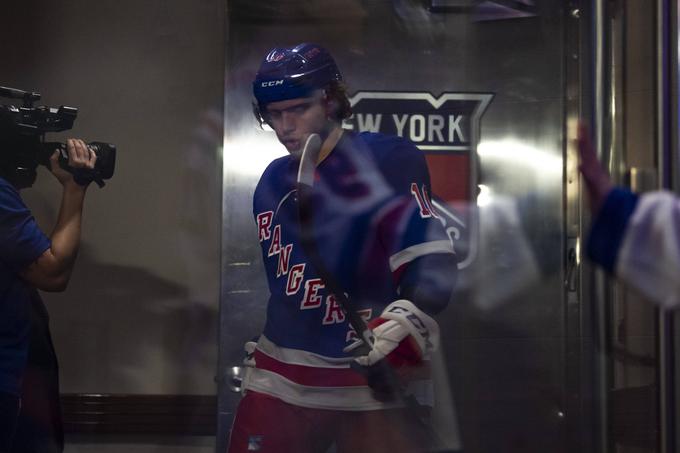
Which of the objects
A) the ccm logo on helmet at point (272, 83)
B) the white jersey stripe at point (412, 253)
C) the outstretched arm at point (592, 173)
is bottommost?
the white jersey stripe at point (412, 253)

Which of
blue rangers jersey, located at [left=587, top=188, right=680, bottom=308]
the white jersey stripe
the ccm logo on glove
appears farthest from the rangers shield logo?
blue rangers jersey, located at [left=587, top=188, right=680, bottom=308]

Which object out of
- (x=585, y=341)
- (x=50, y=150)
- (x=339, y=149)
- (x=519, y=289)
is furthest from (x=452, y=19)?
(x=50, y=150)

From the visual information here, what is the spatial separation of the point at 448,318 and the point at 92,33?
38.4 inches

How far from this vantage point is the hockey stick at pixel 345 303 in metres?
1.80

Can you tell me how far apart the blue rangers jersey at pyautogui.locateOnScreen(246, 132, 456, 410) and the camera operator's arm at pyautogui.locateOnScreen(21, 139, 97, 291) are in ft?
1.22

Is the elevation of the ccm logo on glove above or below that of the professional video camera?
below

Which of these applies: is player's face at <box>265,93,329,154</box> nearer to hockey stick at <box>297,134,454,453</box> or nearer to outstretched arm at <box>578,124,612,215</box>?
hockey stick at <box>297,134,454,453</box>

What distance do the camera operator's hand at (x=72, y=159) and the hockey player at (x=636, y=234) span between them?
47.9 inches

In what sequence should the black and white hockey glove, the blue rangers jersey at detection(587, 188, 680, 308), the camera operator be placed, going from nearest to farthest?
the blue rangers jersey at detection(587, 188, 680, 308)
the black and white hockey glove
the camera operator

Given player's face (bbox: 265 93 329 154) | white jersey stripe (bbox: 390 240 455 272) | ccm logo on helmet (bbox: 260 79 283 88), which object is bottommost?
white jersey stripe (bbox: 390 240 455 272)

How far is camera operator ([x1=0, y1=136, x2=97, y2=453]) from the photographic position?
1.86 meters

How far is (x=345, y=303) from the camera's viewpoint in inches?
72.0

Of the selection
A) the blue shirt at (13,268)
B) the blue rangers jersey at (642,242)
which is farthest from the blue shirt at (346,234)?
the blue rangers jersey at (642,242)

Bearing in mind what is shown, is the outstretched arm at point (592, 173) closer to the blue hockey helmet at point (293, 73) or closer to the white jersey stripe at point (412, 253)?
the white jersey stripe at point (412, 253)
